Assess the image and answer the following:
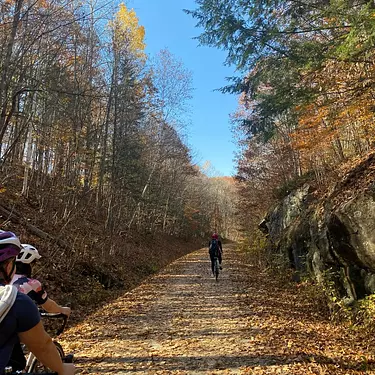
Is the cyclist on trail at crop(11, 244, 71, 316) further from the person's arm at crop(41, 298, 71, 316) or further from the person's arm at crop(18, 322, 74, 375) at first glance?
the person's arm at crop(18, 322, 74, 375)

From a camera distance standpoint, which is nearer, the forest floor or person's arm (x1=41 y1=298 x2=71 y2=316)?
person's arm (x1=41 y1=298 x2=71 y2=316)

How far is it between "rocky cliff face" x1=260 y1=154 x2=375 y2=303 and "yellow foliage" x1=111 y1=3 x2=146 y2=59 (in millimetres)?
14076

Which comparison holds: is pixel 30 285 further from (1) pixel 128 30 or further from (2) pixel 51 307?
(1) pixel 128 30

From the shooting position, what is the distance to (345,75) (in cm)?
1008

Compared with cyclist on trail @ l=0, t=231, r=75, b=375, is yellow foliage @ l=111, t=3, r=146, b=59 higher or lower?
higher

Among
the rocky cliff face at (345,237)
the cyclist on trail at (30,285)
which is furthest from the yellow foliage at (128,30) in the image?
the cyclist on trail at (30,285)

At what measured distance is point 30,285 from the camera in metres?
3.16

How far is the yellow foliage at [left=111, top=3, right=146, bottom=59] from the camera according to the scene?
18625mm

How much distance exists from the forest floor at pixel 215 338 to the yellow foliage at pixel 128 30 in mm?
15034

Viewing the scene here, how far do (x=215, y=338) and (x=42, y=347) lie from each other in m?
4.91

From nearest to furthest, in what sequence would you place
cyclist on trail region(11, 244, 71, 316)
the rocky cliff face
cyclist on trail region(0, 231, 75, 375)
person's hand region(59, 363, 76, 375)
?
cyclist on trail region(0, 231, 75, 375)
person's hand region(59, 363, 76, 375)
cyclist on trail region(11, 244, 71, 316)
the rocky cliff face

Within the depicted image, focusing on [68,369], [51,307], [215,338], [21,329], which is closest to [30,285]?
[51,307]

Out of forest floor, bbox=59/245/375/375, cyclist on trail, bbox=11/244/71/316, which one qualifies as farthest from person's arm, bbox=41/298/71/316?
forest floor, bbox=59/245/375/375

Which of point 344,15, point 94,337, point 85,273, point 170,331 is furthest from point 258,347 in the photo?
point 85,273
